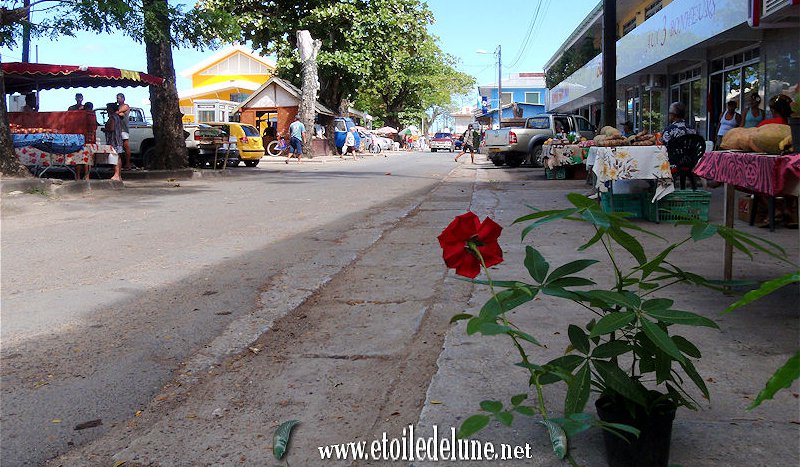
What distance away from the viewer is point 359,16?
105ft

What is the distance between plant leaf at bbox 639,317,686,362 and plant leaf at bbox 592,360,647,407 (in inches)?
9.3

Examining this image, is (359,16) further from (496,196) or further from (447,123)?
(447,123)

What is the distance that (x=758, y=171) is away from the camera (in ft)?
14.5

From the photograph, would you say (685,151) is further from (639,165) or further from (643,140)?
(639,165)

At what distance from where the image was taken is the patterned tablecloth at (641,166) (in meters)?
8.42

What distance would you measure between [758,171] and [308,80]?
91.8 ft

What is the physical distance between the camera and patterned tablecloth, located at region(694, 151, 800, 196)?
4008mm

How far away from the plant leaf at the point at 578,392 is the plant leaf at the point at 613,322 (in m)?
0.19

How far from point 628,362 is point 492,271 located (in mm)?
2925

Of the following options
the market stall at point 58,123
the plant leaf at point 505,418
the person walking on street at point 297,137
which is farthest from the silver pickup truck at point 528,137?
the plant leaf at point 505,418

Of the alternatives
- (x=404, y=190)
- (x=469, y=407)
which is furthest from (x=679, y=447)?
(x=404, y=190)

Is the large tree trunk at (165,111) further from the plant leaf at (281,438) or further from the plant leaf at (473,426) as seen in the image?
the plant leaf at (473,426)

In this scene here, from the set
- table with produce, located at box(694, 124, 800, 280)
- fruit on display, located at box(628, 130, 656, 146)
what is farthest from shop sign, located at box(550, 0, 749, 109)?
table with produce, located at box(694, 124, 800, 280)

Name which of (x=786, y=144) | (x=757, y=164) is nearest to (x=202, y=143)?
(x=757, y=164)
